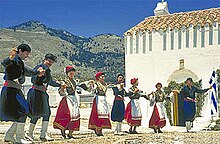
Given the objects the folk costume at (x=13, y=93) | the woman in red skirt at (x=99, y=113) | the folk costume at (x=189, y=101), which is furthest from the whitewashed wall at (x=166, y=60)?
the folk costume at (x=13, y=93)

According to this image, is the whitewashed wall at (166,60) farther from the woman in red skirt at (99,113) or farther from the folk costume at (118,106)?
the woman in red skirt at (99,113)

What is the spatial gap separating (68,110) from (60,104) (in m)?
0.23

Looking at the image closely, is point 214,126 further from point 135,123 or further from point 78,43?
point 78,43

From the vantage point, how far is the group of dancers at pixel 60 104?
6906mm

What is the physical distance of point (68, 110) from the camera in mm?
8789

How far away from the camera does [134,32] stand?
25.4 m

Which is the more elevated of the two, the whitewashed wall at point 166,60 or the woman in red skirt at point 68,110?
the whitewashed wall at point 166,60

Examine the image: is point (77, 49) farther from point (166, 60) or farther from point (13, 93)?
point (13, 93)

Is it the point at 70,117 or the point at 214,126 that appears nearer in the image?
the point at 70,117

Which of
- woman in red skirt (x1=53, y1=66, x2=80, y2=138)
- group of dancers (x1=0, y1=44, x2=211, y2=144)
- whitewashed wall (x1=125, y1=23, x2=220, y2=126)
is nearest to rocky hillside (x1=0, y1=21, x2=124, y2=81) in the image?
whitewashed wall (x1=125, y1=23, x2=220, y2=126)

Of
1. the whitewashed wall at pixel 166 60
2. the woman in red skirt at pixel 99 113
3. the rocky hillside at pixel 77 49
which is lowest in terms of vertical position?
the woman in red skirt at pixel 99 113

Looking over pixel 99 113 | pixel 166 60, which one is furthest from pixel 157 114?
pixel 166 60

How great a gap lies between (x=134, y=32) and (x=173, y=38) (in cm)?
270

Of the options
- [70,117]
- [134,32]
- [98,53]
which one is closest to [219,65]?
[134,32]
